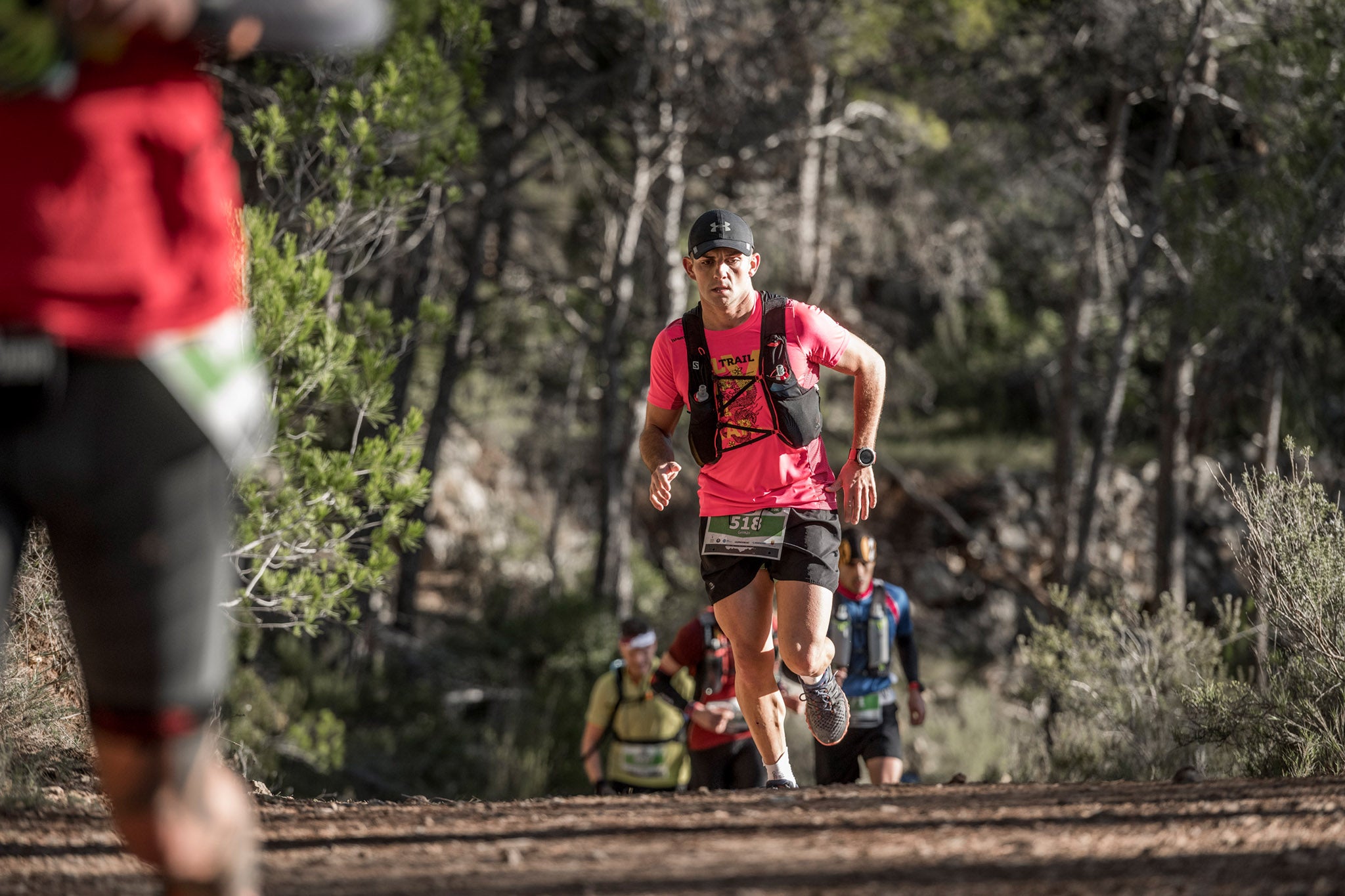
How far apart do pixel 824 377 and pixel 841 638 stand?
1784cm

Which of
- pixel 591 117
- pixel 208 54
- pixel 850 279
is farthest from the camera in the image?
pixel 850 279

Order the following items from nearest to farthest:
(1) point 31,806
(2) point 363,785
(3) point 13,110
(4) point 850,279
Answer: (3) point 13,110
(1) point 31,806
(2) point 363,785
(4) point 850,279

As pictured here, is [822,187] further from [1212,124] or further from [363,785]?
[363,785]

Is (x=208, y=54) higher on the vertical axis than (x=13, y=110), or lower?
higher

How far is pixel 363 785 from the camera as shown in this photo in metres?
12.7

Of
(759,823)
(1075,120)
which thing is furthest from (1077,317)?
(759,823)

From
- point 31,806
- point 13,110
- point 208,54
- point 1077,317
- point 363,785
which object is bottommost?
point 363,785

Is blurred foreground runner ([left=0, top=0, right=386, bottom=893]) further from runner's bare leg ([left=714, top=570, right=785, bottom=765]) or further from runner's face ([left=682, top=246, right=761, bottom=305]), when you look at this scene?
runner's bare leg ([left=714, top=570, right=785, bottom=765])

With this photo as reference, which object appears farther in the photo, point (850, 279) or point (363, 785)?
point (850, 279)

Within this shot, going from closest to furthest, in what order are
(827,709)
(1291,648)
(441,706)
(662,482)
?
(662,482) → (827,709) → (1291,648) → (441,706)

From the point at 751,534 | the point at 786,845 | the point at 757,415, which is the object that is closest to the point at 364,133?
the point at 757,415

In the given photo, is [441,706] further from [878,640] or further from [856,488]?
[856,488]

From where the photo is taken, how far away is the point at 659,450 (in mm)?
5004

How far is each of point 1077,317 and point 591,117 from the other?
7.31 m
